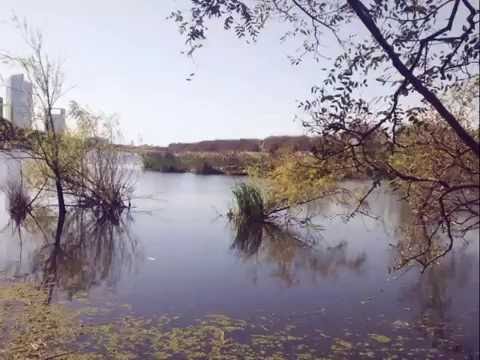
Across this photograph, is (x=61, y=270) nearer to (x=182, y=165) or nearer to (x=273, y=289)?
(x=273, y=289)

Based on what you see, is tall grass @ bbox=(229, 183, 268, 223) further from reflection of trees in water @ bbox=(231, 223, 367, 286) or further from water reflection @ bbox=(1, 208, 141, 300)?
water reflection @ bbox=(1, 208, 141, 300)

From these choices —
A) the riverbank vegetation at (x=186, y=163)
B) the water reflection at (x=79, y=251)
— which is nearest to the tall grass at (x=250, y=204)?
the water reflection at (x=79, y=251)

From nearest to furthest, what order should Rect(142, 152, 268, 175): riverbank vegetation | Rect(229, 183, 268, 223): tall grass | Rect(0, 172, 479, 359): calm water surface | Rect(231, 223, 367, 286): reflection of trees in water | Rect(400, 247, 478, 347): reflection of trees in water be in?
Rect(400, 247, 478, 347): reflection of trees in water → Rect(0, 172, 479, 359): calm water surface → Rect(231, 223, 367, 286): reflection of trees in water → Rect(229, 183, 268, 223): tall grass → Rect(142, 152, 268, 175): riverbank vegetation

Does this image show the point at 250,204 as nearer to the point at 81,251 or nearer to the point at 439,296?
the point at 81,251

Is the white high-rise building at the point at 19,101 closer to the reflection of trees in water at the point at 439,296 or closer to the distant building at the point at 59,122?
the distant building at the point at 59,122

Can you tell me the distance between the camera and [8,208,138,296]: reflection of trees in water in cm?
699

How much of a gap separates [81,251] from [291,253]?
3.85 m

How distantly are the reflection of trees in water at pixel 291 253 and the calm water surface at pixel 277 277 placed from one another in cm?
2

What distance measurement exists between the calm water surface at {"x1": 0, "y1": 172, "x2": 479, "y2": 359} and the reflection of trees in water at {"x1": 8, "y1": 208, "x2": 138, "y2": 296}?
0.08 ft

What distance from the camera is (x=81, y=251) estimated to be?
883cm

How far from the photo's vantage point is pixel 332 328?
518cm

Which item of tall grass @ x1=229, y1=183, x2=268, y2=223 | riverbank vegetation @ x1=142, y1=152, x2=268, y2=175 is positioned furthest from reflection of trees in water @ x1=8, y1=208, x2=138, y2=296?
riverbank vegetation @ x1=142, y1=152, x2=268, y2=175

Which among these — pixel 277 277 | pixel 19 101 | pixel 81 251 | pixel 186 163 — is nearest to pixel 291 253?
pixel 277 277

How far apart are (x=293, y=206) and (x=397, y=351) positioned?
24.1 ft
